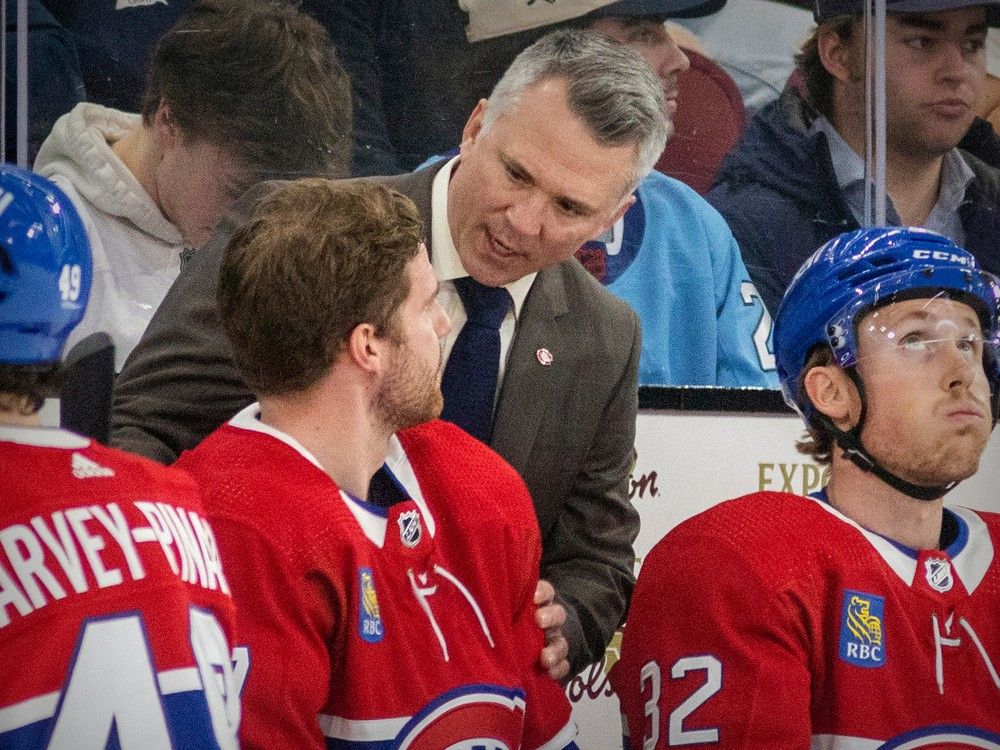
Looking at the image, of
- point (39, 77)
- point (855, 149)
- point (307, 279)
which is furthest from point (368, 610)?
point (855, 149)

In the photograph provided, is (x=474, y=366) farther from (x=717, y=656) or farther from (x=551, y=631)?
(x=717, y=656)

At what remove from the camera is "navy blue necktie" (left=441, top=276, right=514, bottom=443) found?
2.24m

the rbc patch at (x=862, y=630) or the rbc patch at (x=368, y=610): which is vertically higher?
the rbc patch at (x=368, y=610)

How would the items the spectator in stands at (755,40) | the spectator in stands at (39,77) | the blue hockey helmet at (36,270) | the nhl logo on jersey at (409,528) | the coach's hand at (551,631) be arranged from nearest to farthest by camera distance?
1. the blue hockey helmet at (36,270)
2. the nhl logo on jersey at (409,528)
3. the coach's hand at (551,631)
4. the spectator in stands at (39,77)
5. the spectator in stands at (755,40)

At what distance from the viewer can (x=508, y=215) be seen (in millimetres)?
2139

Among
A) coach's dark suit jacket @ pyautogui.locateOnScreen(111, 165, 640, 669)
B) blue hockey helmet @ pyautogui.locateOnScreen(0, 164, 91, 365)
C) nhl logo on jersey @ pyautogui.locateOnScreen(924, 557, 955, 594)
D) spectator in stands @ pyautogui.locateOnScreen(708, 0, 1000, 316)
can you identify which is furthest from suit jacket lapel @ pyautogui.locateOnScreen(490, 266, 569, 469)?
blue hockey helmet @ pyautogui.locateOnScreen(0, 164, 91, 365)

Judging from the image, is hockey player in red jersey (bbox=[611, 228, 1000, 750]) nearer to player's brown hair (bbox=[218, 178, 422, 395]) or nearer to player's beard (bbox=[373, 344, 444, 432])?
player's beard (bbox=[373, 344, 444, 432])

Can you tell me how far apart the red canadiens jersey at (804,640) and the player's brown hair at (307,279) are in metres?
0.56

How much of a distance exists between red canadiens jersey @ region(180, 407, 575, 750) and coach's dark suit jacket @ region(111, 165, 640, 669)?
30cm

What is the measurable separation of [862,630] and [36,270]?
118 centimetres

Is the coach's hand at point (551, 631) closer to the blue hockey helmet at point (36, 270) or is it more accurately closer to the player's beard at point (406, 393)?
the player's beard at point (406, 393)

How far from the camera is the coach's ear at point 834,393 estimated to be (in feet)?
6.62

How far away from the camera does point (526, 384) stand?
7.39ft

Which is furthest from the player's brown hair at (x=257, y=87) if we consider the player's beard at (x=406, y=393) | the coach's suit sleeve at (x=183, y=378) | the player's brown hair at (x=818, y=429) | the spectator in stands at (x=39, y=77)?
the player's brown hair at (x=818, y=429)
